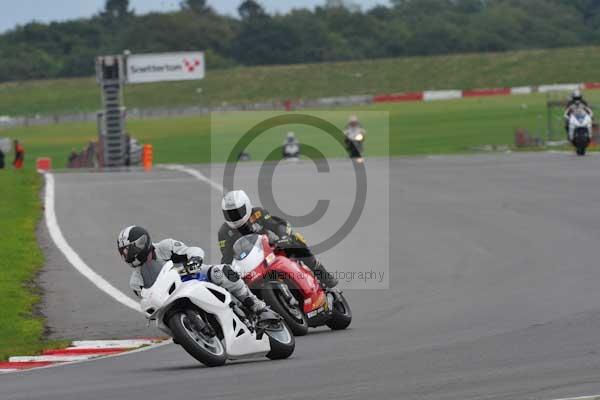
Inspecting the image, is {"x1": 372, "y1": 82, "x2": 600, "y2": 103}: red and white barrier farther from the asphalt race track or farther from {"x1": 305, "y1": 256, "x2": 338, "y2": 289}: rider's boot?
{"x1": 305, "y1": 256, "x2": 338, "y2": 289}: rider's boot

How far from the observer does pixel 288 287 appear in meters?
11.8

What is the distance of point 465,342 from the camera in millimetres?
10641

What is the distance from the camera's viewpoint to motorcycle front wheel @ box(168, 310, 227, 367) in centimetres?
981

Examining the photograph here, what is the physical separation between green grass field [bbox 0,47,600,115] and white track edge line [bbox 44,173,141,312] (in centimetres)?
7411

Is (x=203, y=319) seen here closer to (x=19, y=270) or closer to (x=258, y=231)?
A: (x=258, y=231)

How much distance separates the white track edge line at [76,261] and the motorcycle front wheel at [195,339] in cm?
492

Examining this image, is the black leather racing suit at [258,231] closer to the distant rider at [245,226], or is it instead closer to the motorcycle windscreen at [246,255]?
the distant rider at [245,226]

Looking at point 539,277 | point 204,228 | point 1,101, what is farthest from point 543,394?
point 1,101

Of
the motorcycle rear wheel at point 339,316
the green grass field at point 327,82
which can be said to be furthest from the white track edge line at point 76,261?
the green grass field at point 327,82

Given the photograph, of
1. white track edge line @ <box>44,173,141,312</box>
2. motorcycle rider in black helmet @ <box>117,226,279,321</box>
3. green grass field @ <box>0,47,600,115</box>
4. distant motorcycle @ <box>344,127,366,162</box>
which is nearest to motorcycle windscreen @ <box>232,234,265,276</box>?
motorcycle rider in black helmet @ <box>117,226,279,321</box>

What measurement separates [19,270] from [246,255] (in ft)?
26.5

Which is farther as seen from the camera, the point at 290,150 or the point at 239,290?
the point at 290,150

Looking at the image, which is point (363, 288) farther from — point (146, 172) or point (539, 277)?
point (146, 172)

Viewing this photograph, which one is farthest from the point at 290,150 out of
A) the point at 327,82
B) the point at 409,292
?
the point at 327,82
